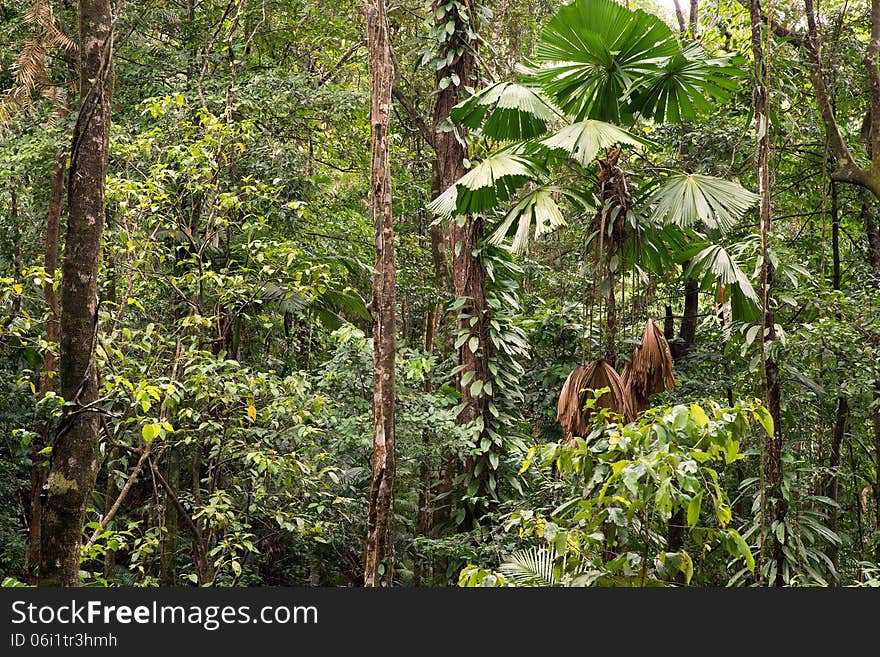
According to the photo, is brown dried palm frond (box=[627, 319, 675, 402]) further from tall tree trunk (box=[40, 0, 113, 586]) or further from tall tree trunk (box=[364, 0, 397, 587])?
tall tree trunk (box=[40, 0, 113, 586])

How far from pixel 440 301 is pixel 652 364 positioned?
13.3 ft

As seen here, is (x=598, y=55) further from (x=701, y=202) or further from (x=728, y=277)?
(x=728, y=277)

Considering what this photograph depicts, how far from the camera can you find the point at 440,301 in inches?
364

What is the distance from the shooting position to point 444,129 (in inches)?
281

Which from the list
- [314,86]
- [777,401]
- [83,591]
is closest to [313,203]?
[314,86]

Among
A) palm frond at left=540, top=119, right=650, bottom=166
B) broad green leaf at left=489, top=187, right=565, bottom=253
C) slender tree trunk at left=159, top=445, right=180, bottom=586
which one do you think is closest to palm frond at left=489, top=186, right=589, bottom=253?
broad green leaf at left=489, top=187, right=565, bottom=253

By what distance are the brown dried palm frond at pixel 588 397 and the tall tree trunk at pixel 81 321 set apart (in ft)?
10.6

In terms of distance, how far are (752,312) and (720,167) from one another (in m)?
2.00

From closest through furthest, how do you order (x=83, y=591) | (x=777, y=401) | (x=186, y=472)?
1. (x=83, y=591)
2. (x=777, y=401)
3. (x=186, y=472)

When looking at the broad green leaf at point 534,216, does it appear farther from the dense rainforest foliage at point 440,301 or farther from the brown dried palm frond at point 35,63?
the brown dried palm frond at point 35,63

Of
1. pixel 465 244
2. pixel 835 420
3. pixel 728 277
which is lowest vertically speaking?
pixel 835 420

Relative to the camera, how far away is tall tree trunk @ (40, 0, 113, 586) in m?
3.34

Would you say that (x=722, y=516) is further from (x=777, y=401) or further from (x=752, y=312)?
(x=752, y=312)

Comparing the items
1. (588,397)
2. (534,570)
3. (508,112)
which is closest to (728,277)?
(588,397)
